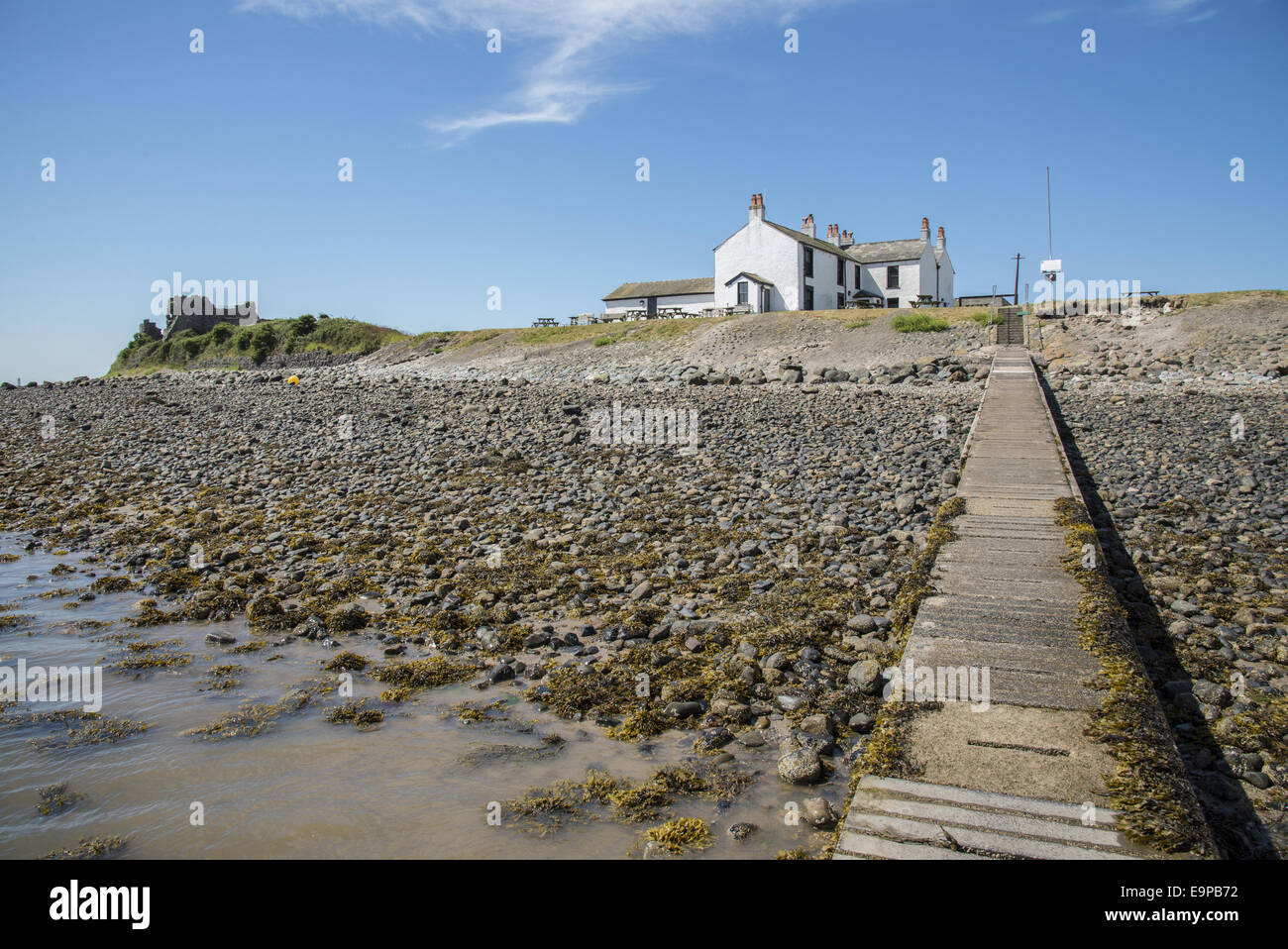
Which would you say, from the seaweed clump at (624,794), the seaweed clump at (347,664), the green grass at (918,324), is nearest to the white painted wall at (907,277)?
the green grass at (918,324)

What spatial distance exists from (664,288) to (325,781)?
53364 mm

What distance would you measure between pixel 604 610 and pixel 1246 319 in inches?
1173

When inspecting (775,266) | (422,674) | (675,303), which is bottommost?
(422,674)

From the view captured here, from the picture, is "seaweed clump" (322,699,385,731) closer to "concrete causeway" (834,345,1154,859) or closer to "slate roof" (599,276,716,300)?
"concrete causeway" (834,345,1154,859)

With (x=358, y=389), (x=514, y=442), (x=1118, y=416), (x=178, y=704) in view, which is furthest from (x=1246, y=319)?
(x=178, y=704)

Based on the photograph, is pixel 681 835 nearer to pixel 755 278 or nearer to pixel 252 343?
pixel 755 278

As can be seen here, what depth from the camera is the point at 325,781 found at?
5.35 meters

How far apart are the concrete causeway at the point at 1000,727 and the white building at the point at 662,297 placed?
147 ft

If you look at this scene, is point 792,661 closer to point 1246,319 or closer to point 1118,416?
point 1118,416

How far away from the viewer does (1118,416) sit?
711 inches

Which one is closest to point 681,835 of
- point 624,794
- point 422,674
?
point 624,794

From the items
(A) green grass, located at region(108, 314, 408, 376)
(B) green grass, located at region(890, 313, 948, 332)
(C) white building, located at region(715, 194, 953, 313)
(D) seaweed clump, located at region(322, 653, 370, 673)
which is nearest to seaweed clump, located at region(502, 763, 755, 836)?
(D) seaweed clump, located at region(322, 653, 370, 673)

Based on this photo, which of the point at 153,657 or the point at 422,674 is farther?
the point at 153,657

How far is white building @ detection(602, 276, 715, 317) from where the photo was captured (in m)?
53.3
